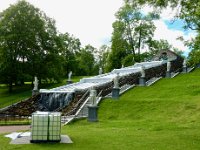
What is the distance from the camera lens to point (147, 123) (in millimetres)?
24125

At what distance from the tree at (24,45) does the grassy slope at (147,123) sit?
18.4m

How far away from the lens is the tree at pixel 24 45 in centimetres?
5419

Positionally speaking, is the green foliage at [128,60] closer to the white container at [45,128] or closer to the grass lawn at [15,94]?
the grass lawn at [15,94]

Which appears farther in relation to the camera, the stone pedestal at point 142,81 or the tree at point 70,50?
the tree at point 70,50

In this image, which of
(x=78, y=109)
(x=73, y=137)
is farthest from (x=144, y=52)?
(x=73, y=137)

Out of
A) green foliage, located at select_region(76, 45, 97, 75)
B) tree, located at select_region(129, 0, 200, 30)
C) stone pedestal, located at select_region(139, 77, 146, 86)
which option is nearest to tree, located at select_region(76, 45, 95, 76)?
green foliage, located at select_region(76, 45, 97, 75)

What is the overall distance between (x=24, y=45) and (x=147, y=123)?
113 ft

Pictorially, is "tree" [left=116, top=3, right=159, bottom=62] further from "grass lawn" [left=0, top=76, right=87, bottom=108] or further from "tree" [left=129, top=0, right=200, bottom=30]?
"tree" [left=129, top=0, right=200, bottom=30]

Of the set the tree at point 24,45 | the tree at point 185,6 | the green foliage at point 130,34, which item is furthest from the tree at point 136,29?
the tree at point 185,6

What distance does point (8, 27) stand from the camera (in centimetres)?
5516

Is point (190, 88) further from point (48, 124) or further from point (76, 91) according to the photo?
point (48, 124)

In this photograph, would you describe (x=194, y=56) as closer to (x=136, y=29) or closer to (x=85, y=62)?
(x=136, y=29)

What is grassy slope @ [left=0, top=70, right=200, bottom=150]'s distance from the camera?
592 inches

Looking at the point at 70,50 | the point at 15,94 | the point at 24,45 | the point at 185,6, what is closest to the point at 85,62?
the point at 70,50
